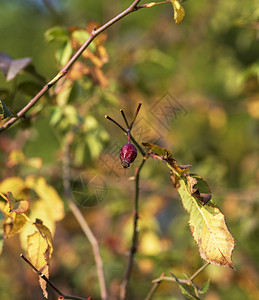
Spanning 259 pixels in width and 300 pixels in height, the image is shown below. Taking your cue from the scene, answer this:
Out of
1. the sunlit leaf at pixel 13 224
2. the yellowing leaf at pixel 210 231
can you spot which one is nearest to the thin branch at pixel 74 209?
the sunlit leaf at pixel 13 224

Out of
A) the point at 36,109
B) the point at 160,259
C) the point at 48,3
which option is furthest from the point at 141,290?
the point at 48,3

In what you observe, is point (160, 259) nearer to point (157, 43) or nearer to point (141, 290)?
point (141, 290)

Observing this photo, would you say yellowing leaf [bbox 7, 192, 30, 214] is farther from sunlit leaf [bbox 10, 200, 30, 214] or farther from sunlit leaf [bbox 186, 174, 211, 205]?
sunlit leaf [bbox 186, 174, 211, 205]

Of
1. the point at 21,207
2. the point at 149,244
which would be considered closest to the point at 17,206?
the point at 21,207

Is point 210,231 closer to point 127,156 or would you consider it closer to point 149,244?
point 127,156

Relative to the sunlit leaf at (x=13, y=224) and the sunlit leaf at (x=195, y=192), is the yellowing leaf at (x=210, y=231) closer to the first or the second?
the sunlit leaf at (x=195, y=192)
